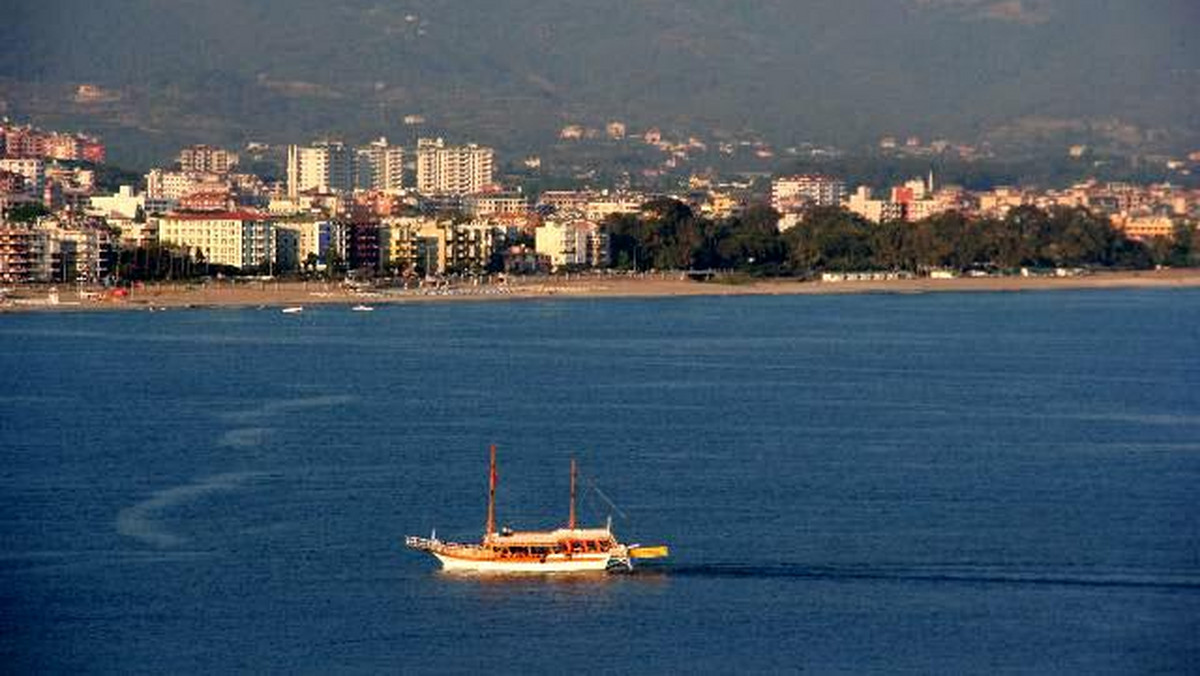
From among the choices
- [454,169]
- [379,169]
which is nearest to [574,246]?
[454,169]

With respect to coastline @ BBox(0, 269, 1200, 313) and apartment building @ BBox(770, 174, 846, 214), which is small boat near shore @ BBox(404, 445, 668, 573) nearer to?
coastline @ BBox(0, 269, 1200, 313)

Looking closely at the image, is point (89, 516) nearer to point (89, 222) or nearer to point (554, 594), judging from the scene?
point (554, 594)

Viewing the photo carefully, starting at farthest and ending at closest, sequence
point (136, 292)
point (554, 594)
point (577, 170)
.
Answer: point (577, 170)
point (136, 292)
point (554, 594)

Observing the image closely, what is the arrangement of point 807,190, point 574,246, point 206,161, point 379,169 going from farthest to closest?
point 379,169
point 206,161
point 807,190
point 574,246

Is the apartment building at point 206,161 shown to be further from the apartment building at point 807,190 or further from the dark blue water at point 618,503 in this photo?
the dark blue water at point 618,503

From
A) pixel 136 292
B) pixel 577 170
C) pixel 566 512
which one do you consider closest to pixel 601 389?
pixel 566 512

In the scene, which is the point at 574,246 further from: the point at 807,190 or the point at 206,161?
→ the point at 206,161

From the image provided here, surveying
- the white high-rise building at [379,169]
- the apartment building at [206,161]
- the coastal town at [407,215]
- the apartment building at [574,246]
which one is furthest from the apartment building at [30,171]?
the white high-rise building at [379,169]
